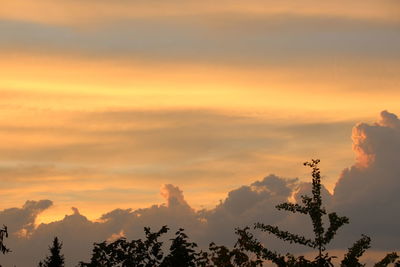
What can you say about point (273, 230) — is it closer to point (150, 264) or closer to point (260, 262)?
point (260, 262)

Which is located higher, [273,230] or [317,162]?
[317,162]

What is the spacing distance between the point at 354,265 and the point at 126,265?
19829mm

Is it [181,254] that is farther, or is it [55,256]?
[55,256]

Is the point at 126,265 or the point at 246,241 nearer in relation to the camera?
the point at 246,241

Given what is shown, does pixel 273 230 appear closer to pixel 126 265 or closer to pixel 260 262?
pixel 260 262

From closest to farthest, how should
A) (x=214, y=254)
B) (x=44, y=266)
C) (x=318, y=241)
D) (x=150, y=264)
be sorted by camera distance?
(x=318, y=241) < (x=214, y=254) < (x=150, y=264) < (x=44, y=266)

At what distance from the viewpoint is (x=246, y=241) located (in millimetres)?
40594

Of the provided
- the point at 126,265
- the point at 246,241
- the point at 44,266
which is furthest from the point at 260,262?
the point at 44,266

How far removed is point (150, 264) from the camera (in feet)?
178

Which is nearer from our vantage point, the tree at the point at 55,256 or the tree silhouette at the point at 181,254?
the tree silhouette at the point at 181,254

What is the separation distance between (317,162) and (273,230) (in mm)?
3246

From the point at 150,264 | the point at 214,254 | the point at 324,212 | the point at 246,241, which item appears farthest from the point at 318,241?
the point at 150,264

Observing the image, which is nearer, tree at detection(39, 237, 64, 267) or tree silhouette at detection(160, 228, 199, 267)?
tree silhouette at detection(160, 228, 199, 267)

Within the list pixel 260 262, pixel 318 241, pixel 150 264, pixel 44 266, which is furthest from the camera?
pixel 44 266
